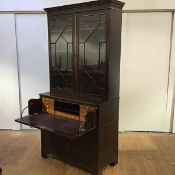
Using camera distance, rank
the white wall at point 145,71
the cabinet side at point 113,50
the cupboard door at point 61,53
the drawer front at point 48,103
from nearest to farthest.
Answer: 1. the cabinet side at point 113,50
2. the cupboard door at point 61,53
3. the drawer front at point 48,103
4. the white wall at point 145,71

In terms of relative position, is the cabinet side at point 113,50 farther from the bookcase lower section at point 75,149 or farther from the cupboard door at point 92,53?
the bookcase lower section at point 75,149

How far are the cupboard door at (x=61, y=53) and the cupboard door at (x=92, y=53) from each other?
0.15 metres

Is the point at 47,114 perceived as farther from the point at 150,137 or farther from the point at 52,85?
the point at 150,137

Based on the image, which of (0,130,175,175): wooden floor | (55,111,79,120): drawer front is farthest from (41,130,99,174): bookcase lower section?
(55,111,79,120): drawer front

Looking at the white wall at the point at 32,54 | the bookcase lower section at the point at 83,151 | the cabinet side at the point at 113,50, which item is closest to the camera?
the cabinet side at the point at 113,50

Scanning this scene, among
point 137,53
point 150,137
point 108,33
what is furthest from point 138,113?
point 108,33

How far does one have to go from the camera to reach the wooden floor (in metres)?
2.82

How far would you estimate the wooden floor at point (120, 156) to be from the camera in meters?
2.82

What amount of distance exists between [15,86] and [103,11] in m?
2.30

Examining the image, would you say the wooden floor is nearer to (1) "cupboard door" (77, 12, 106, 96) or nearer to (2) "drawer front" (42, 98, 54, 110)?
(2) "drawer front" (42, 98, 54, 110)

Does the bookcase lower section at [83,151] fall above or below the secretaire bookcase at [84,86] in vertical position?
below

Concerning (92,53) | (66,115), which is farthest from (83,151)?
(92,53)

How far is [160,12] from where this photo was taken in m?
3.65

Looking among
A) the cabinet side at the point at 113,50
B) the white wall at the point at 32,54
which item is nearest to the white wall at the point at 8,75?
the white wall at the point at 32,54
